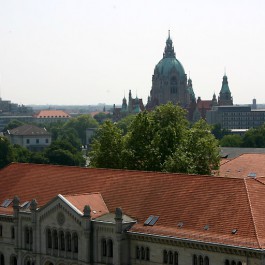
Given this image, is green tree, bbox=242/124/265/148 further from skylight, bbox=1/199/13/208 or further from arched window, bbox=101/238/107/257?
arched window, bbox=101/238/107/257

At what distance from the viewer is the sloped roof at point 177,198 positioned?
55.9 metres

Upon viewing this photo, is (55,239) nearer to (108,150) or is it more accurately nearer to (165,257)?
(165,257)

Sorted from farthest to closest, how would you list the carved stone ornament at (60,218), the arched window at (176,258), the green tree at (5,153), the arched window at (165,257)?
1. the green tree at (5,153)
2. the carved stone ornament at (60,218)
3. the arched window at (165,257)
4. the arched window at (176,258)

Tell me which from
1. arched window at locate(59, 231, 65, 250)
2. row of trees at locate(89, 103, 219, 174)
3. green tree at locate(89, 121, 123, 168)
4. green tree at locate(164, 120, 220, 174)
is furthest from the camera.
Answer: green tree at locate(89, 121, 123, 168)

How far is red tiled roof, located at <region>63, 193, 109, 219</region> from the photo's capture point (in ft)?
212

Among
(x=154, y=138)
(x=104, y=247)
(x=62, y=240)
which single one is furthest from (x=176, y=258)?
(x=154, y=138)

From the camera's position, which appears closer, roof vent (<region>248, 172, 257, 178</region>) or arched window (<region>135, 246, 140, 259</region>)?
arched window (<region>135, 246, 140, 259</region>)

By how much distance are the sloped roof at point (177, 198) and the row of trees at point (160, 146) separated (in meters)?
16.8

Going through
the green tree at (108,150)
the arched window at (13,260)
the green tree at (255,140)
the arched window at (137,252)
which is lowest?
the arched window at (13,260)

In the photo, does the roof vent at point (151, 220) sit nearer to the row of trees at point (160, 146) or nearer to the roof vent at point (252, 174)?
the row of trees at point (160, 146)

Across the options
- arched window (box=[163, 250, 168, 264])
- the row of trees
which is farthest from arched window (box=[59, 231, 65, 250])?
the row of trees

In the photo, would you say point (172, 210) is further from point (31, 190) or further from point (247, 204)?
point (31, 190)

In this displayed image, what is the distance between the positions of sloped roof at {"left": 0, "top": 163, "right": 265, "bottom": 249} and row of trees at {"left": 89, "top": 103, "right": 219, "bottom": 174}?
662 inches

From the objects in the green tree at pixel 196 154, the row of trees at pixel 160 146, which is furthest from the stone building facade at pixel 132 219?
the row of trees at pixel 160 146
